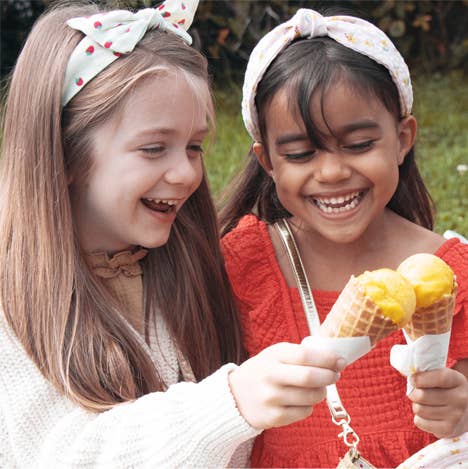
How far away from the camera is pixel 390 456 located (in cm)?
250

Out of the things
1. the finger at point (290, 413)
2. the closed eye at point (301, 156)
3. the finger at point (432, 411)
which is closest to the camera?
the finger at point (290, 413)

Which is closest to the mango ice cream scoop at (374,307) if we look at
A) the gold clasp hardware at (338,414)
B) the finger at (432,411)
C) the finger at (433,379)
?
the finger at (433,379)

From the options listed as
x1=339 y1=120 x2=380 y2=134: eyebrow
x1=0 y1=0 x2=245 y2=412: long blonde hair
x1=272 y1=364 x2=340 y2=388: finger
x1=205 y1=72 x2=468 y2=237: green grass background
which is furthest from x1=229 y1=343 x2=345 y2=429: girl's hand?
x1=205 y1=72 x2=468 y2=237: green grass background

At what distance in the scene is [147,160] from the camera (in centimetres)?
240

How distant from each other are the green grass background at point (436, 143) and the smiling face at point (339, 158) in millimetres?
1557

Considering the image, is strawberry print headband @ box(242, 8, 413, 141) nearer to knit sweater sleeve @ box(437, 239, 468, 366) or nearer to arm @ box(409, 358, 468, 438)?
knit sweater sleeve @ box(437, 239, 468, 366)

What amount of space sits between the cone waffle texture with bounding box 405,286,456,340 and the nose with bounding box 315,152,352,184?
55 cm

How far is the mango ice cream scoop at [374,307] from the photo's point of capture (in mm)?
1806

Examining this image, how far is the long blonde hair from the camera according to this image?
2.40 m

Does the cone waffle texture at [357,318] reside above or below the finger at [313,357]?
above

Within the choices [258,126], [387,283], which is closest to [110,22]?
[258,126]

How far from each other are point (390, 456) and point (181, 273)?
2.78 ft

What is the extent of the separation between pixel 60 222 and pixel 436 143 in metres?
4.39

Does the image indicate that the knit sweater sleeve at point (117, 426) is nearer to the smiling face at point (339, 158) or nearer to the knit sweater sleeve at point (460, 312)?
the smiling face at point (339, 158)
